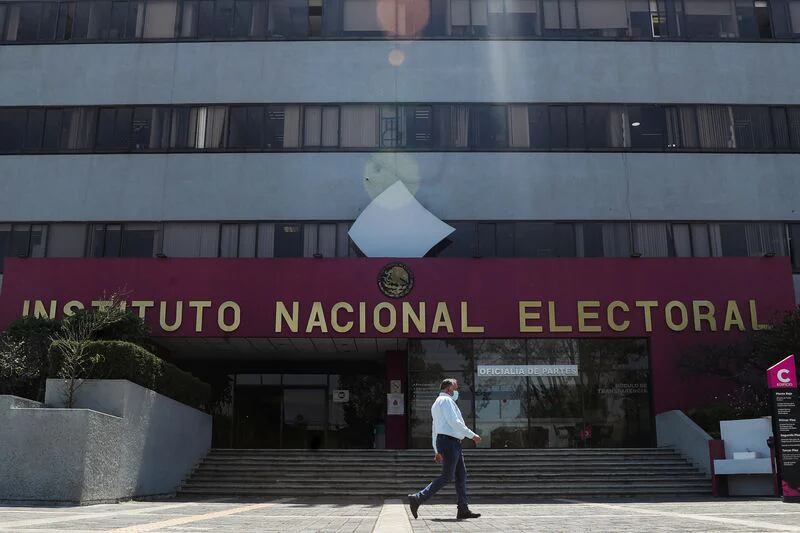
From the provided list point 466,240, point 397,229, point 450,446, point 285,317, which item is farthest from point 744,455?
point 285,317

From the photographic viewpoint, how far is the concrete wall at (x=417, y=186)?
2483cm

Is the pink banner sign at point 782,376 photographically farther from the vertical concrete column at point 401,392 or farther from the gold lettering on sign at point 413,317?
the vertical concrete column at point 401,392

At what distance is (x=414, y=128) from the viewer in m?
25.5

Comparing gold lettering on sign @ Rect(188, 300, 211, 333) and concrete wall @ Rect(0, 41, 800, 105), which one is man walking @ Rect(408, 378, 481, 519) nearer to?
gold lettering on sign @ Rect(188, 300, 211, 333)

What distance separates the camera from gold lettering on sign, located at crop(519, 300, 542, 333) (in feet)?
71.4

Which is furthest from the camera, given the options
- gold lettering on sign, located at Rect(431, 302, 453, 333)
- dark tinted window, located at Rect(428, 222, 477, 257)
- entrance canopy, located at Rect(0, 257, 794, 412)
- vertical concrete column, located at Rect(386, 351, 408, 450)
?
dark tinted window, located at Rect(428, 222, 477, 257)

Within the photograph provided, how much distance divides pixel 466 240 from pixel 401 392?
528 cm

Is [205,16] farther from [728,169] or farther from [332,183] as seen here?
[728,169]

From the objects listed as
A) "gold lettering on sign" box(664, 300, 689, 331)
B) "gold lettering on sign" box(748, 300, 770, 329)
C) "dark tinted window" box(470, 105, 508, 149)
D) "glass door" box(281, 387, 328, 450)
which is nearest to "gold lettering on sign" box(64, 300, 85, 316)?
"glass door" box(281, 387, 328, 450)

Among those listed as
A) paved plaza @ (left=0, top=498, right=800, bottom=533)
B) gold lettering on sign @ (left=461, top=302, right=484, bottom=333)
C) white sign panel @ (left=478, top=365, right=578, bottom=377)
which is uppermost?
gold lettering on sign @ (left=461, top=302, right=484, bottom=333)

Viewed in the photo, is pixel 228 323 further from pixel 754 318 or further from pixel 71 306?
pixel 754 318

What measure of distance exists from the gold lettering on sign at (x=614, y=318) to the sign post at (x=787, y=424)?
921 centimetres

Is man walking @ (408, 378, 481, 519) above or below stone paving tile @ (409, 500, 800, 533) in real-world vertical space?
above

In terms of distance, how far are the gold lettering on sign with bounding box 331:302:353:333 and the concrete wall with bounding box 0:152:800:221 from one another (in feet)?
13.5
